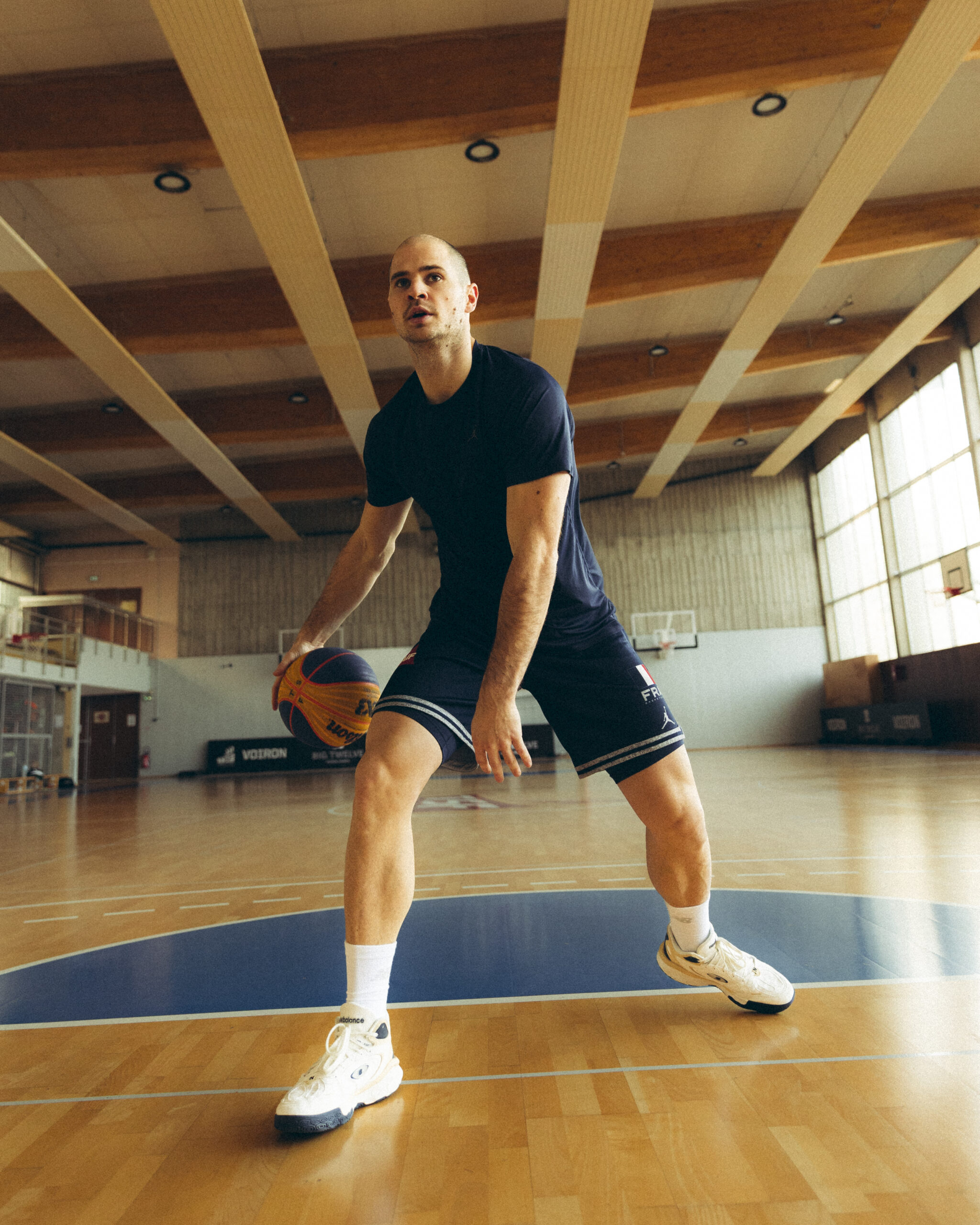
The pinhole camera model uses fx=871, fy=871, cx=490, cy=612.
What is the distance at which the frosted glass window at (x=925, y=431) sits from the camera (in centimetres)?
1509

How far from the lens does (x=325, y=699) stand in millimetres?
2357

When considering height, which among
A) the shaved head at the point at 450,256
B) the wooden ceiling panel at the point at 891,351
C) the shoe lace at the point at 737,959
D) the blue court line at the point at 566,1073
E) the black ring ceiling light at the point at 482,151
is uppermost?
the wooden ceiling panel at the point at 891,351

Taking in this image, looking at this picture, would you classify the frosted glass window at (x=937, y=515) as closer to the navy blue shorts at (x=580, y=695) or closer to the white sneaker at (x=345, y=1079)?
the navy blue shorts at (x=580, y=695)

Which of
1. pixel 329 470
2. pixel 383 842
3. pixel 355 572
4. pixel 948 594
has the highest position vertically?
pixel 329 470

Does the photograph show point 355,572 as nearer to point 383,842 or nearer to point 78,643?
point 383,842

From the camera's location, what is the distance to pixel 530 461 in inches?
74.8

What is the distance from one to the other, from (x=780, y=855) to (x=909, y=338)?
12697 millimetres

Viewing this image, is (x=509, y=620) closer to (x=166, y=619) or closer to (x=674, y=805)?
(x=674, y=805)

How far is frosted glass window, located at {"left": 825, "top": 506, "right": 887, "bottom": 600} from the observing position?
1841 cm

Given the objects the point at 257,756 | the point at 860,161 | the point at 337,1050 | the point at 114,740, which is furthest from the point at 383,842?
the point at 114,740

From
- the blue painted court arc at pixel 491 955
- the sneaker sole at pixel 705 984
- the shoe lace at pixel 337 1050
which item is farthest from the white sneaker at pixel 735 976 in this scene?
the shoe lace at pixel 337 1050

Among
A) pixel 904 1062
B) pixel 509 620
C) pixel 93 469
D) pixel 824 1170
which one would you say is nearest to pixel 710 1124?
pixel 824 1170

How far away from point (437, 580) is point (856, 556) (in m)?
9.66

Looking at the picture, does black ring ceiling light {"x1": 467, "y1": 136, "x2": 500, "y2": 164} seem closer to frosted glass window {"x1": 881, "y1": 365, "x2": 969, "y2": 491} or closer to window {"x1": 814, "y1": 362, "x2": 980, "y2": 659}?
window {"x1": 814, "y1": 362, "x2": 980, "y2": 659}
